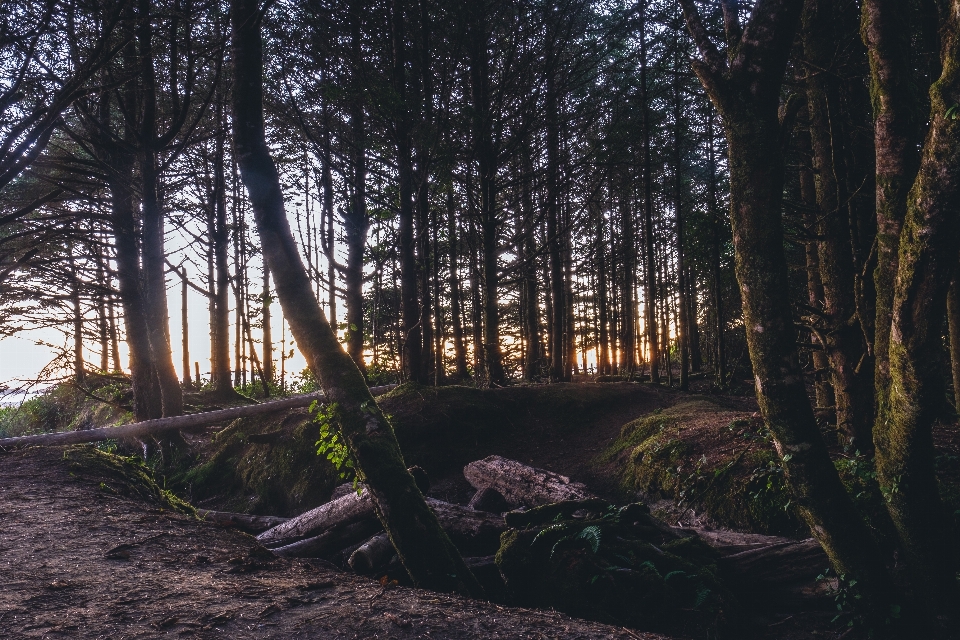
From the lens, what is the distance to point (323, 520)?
21.9 feet

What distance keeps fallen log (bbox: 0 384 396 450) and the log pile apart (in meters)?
3.94

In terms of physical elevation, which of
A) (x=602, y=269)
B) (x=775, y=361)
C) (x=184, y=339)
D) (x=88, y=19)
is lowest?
(x=775, y=361)

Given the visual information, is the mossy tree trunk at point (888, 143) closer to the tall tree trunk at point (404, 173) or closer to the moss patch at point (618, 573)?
the moss patch at point (618, 573)

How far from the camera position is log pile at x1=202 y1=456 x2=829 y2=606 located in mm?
5023

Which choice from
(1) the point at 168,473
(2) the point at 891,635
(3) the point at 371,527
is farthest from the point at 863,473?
(1) the point at 168,473

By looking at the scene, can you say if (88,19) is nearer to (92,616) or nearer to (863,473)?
(92,616)

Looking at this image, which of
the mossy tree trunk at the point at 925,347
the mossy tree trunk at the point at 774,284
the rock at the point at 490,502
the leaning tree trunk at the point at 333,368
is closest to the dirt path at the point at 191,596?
the leaning tree trunk at the point at 333,368

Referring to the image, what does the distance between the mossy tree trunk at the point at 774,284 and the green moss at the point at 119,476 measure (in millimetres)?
7066

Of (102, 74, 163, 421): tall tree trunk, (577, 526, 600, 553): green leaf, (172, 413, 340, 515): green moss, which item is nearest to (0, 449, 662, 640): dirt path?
(577, 526, 600, 553): green leaf

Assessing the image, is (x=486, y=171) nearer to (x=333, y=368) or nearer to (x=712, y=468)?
(x=712, y=468)

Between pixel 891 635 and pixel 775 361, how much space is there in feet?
7.52

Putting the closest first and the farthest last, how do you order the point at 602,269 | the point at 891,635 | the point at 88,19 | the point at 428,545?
the point at 891,635
the point at 428,545
the point at 88,19
the point at 602,269

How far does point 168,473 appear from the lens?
11.5 metres

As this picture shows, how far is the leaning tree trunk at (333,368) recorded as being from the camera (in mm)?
4652
